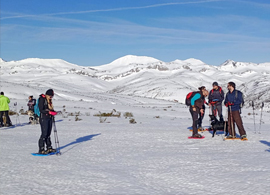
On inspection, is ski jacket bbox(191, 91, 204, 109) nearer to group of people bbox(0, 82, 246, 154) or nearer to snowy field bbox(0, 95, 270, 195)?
group of people bbox(0, 82, 246, 154)

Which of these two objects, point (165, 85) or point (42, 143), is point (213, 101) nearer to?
point (42, 143)

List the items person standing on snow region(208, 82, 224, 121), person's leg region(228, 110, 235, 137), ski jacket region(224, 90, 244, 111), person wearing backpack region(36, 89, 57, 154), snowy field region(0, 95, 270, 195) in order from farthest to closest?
person standing on snow region(208, 82, 224, 121) → person's leg region(228, 110, 235, 137) → ski jacket region(224, 90, 244, 111) → person wearing backpack region(36, 89, 57, 154) → snowy field region(0, 95, 270, 195)

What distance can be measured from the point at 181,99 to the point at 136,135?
2322 inches

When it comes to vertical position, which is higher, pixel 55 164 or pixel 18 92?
pixel 18 92

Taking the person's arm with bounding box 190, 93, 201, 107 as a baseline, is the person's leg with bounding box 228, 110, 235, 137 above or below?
below

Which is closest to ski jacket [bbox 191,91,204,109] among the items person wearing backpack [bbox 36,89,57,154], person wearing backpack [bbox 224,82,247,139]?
person wearing backpack [bbox 224,82,247,139]

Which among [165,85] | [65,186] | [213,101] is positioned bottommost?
[65,186]

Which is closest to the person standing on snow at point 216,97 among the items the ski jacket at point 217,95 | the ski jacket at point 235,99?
the ski jacket at point 217,95

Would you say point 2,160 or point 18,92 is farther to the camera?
point 18,92

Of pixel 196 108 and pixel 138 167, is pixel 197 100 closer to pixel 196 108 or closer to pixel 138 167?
pixel 196 108

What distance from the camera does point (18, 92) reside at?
52562 millimetres

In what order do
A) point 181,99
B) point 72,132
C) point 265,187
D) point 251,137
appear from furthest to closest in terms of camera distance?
1. point 181,99
2. point 72,132
3. point 251,137
4. point 265,187

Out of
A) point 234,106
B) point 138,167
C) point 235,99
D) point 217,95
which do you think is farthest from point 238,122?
point 138,167

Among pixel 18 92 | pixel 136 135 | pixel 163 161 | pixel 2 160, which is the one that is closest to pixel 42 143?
pixel 2 160
